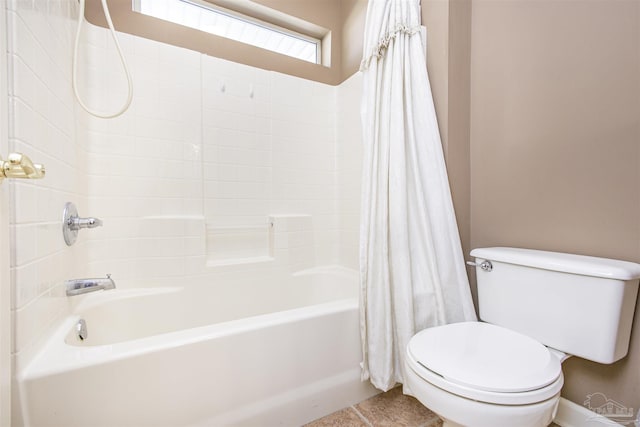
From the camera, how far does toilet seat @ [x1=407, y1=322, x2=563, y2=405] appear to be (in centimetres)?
75

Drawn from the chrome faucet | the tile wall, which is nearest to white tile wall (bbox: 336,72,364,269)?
the tile wall

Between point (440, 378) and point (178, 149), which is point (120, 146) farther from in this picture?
point (440, 378)

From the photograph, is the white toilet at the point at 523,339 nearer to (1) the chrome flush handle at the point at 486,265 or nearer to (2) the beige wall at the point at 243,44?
(1) the chrome flush handle at the point at 486,265

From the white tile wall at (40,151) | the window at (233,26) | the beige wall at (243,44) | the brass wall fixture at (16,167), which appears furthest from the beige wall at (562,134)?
the white tile wall at (40,151)

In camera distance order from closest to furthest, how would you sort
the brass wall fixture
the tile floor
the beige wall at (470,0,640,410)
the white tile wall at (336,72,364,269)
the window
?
the brass wall fixture → the beige wall at (470,0,640,410) → the tile floor → the window → the white tile wall at (336,72,364,269)

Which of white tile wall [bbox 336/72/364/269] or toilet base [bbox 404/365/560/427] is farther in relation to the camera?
white tile wall [bbox 336/72/364/269]

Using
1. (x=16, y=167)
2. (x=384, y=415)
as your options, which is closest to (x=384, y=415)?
(x=384, y=415)

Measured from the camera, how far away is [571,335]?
985 millimetres

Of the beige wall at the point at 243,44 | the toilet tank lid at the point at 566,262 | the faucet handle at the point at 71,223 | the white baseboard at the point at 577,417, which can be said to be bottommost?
the white baseboard at the point at 577,417

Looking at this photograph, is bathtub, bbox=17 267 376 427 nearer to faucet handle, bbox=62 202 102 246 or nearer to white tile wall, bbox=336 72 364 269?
faucet handle, bbox=62 202 102 246

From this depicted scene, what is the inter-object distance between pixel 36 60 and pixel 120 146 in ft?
2.40

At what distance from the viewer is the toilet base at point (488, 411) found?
0.74 m

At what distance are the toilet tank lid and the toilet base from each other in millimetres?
415

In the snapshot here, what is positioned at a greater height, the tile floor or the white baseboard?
the white baseboard
